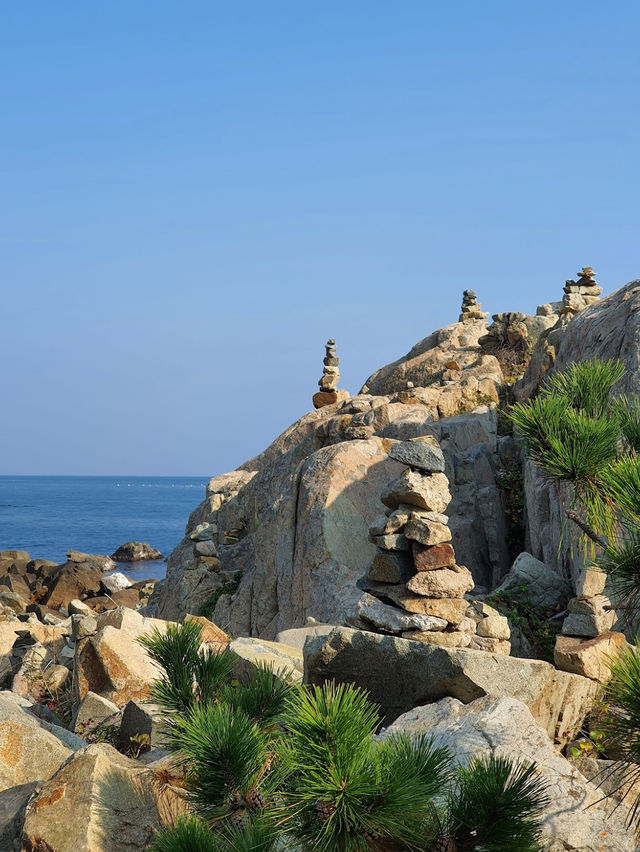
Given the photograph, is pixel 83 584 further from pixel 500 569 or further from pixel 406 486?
pixel 406 486

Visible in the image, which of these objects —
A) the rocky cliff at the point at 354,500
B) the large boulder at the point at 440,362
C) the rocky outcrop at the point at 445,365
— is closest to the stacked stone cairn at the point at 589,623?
the rocky cliff at the point at 354,500

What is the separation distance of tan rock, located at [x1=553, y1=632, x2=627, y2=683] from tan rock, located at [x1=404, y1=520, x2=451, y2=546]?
1.99 m

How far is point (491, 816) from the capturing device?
4734mm

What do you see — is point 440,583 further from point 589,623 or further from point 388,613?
point 589,623

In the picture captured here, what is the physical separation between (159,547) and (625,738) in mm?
90105

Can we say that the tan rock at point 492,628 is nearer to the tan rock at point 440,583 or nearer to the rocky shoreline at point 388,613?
the rocky shoreline at point 388,613

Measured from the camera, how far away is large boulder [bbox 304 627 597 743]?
855cm

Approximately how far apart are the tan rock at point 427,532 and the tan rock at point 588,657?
6.54 ft

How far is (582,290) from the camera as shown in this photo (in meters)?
29.8

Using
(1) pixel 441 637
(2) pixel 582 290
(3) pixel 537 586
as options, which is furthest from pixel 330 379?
(1) pixel 441 637

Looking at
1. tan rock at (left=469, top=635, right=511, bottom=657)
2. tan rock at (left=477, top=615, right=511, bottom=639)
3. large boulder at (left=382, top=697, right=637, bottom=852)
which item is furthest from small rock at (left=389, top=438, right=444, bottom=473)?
large boulder at (left=382, top=697, right=637, bottom=852)

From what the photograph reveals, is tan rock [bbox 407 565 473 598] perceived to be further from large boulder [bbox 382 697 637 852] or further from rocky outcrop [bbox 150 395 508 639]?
rocky outcrop [bbox 150 395 508 639]

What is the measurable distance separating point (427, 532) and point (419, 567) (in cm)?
54

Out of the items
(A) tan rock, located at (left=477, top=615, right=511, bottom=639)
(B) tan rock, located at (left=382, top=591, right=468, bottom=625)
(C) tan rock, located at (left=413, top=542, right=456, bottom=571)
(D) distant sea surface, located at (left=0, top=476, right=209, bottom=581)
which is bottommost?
(D) distant sea surface, located at (left=0, top=476, right=209, bottom=581)
